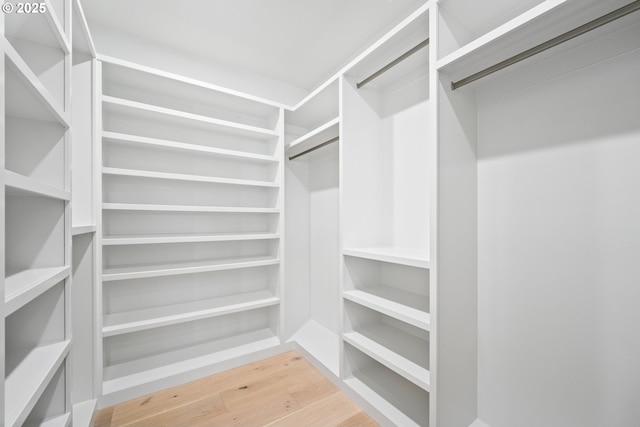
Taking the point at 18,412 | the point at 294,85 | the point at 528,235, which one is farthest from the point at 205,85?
the point at 528,235

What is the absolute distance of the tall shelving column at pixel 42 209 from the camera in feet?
3.11

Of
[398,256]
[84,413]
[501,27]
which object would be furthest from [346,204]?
[84,413]

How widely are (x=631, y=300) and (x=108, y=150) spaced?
303cm

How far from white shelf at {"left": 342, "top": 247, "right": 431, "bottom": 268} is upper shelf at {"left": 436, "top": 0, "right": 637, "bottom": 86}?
3.11 feet

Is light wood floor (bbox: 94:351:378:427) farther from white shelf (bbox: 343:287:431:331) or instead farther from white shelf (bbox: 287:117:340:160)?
white shelf (bbox: 287:117:340:160)

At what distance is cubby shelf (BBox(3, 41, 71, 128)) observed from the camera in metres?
0.73

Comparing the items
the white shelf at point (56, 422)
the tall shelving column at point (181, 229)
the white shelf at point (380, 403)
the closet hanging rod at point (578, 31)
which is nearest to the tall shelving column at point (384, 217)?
the white shelf at point (380, 403)

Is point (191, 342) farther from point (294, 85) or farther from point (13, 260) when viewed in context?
point (294, 85)

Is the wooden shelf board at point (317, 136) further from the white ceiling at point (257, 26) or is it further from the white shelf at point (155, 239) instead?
the white shelf at point (155, 239)

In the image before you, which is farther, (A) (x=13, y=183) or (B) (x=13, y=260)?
(B) (x=13, y=260)

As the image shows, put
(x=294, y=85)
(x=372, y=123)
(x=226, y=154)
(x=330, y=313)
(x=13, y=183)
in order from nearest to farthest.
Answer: (x=13, y=183), (x=372, y=123), (x=226, y=154), (x=330, y=313), (x=294, y=85)

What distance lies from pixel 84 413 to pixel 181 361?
581mm

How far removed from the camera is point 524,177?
127cm

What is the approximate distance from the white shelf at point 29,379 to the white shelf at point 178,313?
2.31ft
